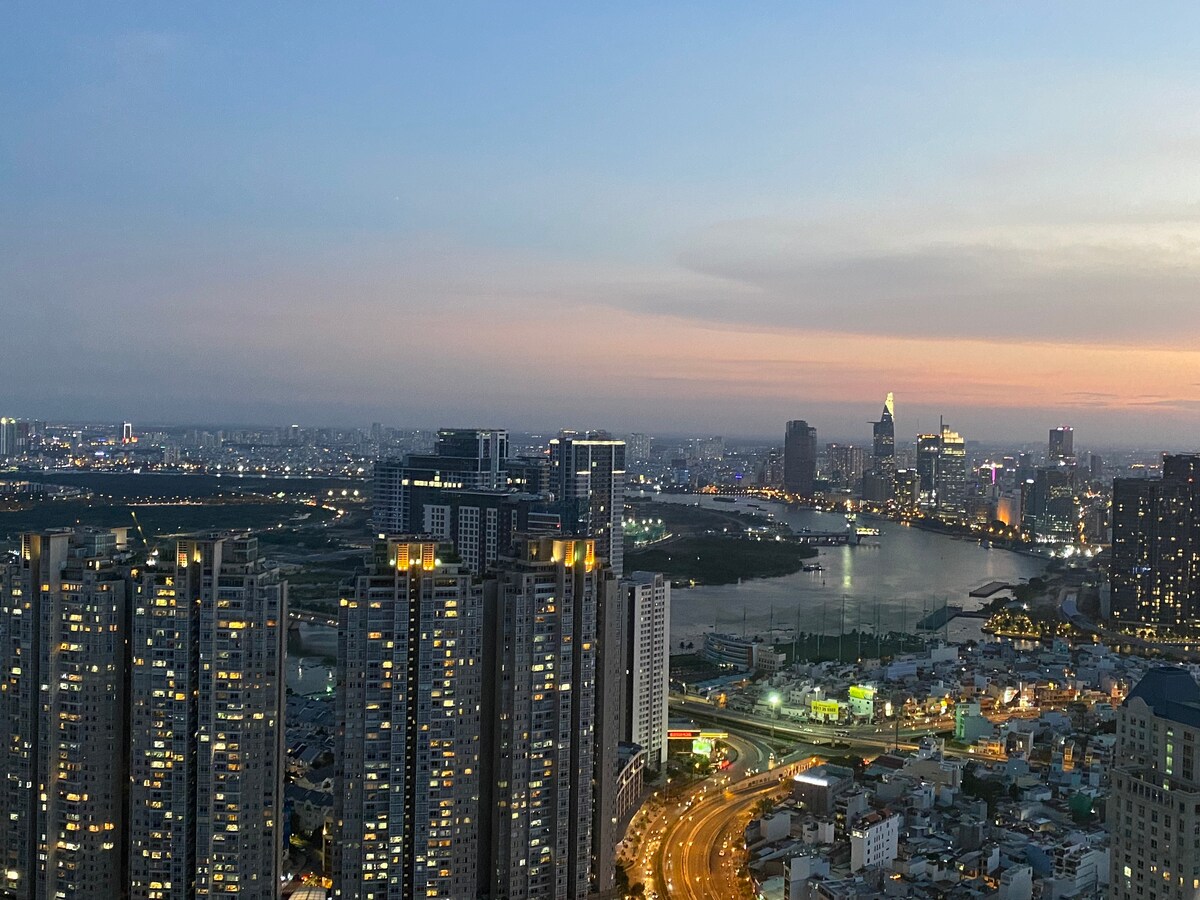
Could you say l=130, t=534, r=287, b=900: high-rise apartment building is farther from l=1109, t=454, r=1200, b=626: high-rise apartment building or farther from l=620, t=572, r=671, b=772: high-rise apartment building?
l=1109, t=454, r=1200, b=626: high-rise apartment building

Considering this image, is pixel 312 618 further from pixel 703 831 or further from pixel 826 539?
pixel 826 539

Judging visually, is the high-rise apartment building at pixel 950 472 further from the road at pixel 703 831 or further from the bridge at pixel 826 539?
the road at pixel 703 831

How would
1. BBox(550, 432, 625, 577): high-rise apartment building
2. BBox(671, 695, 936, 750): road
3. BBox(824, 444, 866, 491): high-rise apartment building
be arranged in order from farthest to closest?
BBox(824, 444, 866, 491): high-rise apartment building < BBox(550, 432, 625, 577): high-rise apartment building < BBox(671, 695, 936, 750): road

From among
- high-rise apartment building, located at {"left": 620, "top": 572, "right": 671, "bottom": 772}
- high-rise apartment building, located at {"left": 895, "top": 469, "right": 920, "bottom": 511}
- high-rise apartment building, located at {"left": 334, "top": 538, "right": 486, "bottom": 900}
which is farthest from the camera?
high-rise apartment building, located at {"left": 895, "top": 469, "right": 920, "bottom": 511}

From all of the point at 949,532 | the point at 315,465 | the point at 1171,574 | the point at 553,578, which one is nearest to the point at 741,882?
the point at 553,578

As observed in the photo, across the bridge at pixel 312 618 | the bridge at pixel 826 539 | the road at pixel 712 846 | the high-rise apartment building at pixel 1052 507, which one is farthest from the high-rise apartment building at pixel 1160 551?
the bridge at pixel 312 618

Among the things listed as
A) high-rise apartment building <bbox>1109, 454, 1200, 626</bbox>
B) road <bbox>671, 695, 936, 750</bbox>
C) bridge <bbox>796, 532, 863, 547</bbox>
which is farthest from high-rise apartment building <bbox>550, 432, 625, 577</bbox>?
bridge <bbox>796, 532, 863, 547</bbox>

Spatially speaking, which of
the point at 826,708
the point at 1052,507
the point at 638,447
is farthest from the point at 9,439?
the point at 826,708
